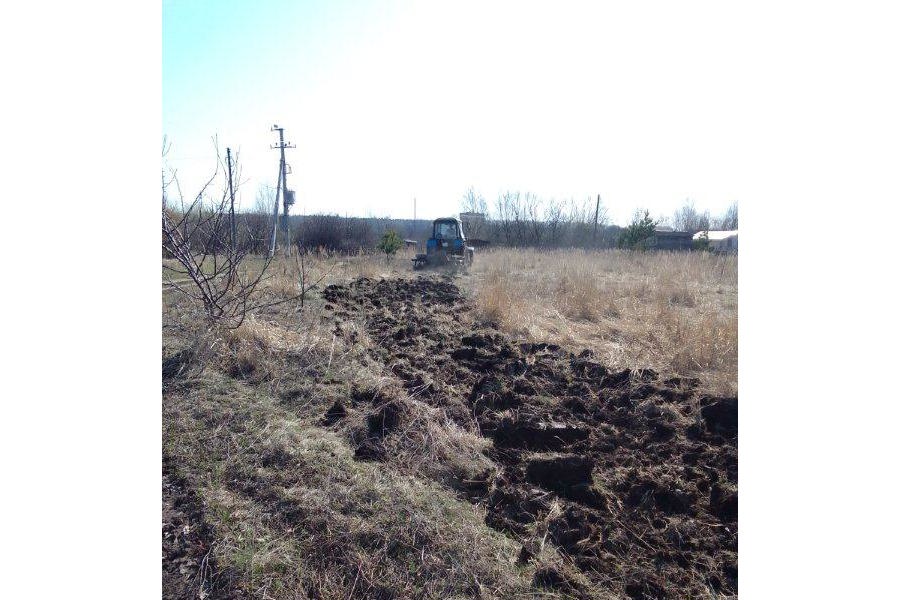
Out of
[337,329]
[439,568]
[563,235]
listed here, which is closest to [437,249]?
[337,329]

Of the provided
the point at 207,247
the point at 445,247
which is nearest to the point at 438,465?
the point at 207,247

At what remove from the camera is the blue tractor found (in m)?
15.6

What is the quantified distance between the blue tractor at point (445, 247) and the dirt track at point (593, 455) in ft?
33.8

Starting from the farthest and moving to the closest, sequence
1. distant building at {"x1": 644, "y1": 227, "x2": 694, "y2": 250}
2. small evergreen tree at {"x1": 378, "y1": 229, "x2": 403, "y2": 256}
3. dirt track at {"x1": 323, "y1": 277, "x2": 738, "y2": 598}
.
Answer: distant building at {"x1": 644, "y1": 227, "x2": 694, "y2": 250} < small evergreen tree at {"x1": 378, "y1": 229, "x2": 403, "y2": 256} < dirt track at {"x1": 323, "y1": 277, "x2": 738, "y2": 598}

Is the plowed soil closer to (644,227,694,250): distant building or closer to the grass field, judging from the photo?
the grass field

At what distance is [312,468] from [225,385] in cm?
164

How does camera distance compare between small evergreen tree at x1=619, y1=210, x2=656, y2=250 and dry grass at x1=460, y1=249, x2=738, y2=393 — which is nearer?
dry grass at x1=460, y1=249, x2=738, y2=393

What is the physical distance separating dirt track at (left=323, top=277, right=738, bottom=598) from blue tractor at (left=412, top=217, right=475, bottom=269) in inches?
405

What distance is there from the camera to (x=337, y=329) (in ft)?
18.2

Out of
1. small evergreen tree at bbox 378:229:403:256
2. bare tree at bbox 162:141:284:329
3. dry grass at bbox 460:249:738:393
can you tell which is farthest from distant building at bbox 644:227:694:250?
bare tree at bbox 162:141:284:329

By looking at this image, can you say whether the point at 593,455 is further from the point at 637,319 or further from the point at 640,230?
the point at 640,230

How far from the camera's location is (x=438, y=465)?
2.81 metres

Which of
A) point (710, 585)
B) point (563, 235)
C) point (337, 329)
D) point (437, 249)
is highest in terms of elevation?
point (563, 235)

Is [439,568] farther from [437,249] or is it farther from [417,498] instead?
[437,249]
